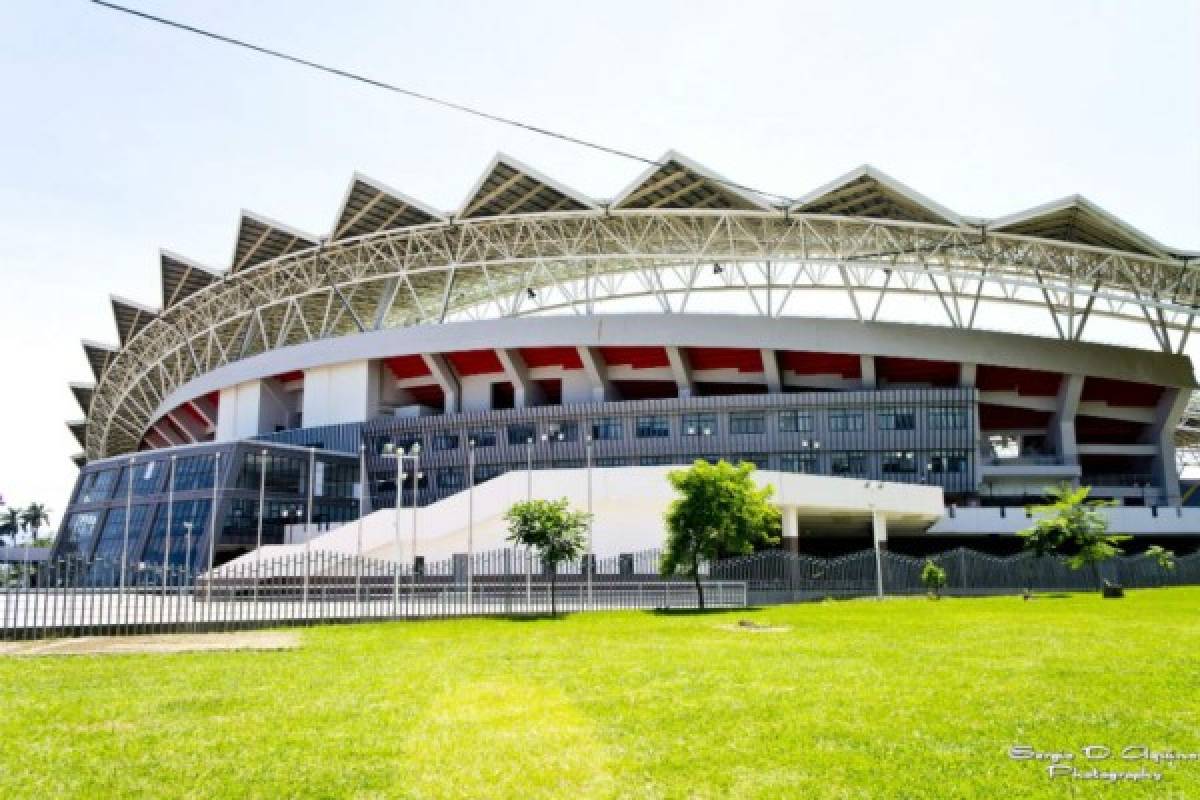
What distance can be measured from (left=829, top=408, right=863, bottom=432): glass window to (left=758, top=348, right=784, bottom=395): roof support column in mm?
4181

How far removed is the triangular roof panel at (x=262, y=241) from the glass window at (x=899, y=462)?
136ft


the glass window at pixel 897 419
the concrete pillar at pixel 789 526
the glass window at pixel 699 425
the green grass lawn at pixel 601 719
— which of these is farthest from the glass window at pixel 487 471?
the green grass lawn at pixel 601 719

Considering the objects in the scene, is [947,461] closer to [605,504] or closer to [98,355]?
[605,504]

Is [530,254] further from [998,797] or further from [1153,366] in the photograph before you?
[998,797]

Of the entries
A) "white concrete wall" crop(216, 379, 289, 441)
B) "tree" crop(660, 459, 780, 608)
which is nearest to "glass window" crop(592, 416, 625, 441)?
"white concrete wall" crop(216, 379, 289, 441)

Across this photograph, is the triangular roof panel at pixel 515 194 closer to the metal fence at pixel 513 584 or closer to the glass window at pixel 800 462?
the glass window at pixel 800 462

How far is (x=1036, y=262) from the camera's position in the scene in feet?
179

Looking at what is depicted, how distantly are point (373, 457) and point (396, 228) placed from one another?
1586cm

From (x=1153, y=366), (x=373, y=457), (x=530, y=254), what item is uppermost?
(x=530, y=254)

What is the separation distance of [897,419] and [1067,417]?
1169cm

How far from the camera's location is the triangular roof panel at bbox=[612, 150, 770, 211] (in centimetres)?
5169

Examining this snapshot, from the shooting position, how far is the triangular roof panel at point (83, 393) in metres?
109

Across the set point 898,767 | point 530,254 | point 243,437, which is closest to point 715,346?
point 530,254

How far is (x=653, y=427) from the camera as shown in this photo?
59.2 metres
